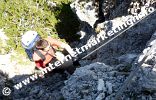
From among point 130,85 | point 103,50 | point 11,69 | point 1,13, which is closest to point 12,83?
point 11,69

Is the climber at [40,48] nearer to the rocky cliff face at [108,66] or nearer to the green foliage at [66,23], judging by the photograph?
the rocky cliff face at [108,66]

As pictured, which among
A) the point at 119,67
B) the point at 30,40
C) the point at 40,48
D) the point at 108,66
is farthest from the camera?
the point at 40,48

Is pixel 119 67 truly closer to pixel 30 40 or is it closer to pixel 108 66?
pixel 108 66

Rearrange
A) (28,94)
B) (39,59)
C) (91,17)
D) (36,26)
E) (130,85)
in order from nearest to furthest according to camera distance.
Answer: (130,85)
(39,59)
(28,94)
(91,17)
(36,26)

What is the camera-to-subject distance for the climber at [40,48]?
33.3ft

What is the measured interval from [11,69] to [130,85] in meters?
7.79

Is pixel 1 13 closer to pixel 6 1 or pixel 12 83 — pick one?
pixel 6 1

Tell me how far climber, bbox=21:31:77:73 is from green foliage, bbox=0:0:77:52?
6.14 metres

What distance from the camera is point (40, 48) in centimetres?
1027

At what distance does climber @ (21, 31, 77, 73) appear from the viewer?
1016 cm

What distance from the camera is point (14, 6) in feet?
57.1

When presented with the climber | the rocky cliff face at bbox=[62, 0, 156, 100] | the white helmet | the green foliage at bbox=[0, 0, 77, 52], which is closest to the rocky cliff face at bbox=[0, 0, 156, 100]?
the rocky cliff face at bbox=[62, 0, 156, 100]

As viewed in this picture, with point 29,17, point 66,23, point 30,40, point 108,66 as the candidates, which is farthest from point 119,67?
point 29,17

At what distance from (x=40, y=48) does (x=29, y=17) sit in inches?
284
